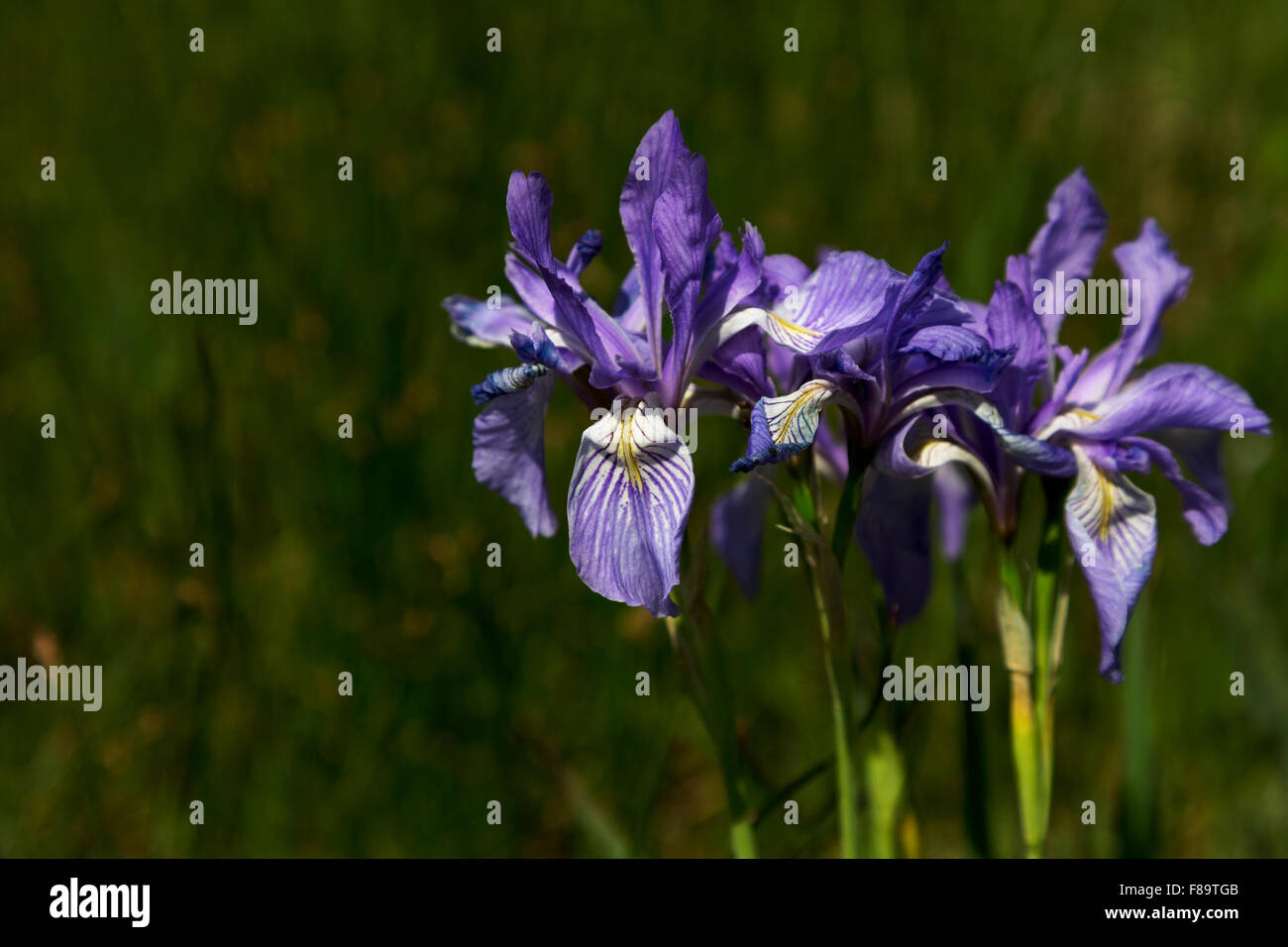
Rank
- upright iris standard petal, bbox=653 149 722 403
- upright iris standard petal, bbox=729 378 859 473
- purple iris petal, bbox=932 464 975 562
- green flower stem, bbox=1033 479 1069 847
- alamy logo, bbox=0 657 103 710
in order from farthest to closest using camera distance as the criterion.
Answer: alamy logo, bbox=0 657 103 710
purple iris petal, bbox=932 464 975 562
green flower stem, bbox=1033 479 1069 847
upright iris standard petal, bbox=653 149 722 403
upright iris standard petal, bbox=729 378 859 473

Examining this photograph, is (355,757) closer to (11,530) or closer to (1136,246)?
(11,530)

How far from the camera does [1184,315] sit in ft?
14.6

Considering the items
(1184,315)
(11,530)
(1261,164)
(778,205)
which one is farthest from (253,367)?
(1261,164)

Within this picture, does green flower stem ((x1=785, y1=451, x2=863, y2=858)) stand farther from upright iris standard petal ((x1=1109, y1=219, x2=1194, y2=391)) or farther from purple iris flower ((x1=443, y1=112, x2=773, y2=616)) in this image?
upright iris standard petal ((x1=1109, y1=219, x2=1194, y2=391))

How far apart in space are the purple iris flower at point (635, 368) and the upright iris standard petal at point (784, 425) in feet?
0.35

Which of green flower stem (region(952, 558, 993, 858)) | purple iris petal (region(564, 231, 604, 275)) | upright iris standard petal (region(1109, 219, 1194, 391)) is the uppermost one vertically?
purple iris petal (region(564, 231, 604, 275))

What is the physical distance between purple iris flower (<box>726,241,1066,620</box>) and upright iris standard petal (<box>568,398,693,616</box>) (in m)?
0.14

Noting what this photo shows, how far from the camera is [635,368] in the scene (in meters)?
1.72

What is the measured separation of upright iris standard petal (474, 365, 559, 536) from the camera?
5.62ft

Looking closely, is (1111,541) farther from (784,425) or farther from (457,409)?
(457,409)

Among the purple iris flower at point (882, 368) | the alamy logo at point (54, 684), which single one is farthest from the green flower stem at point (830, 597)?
the alamy logo at point (54, 684)

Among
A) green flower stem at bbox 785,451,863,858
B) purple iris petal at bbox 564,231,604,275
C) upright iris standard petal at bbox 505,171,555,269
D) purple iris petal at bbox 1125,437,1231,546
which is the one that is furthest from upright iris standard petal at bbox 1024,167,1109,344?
upright iris standard petal at bbox 505,171,555,269

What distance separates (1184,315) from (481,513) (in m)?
3.07
